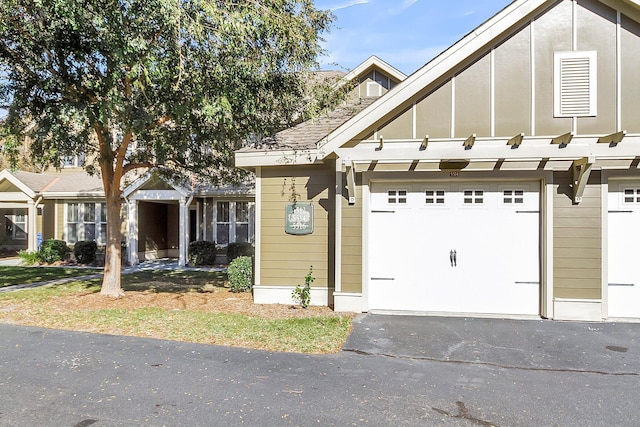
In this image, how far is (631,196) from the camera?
25.0 ft

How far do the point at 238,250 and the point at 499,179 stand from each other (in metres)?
10.6

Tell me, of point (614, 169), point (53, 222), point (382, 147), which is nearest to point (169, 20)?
point (382, 147)

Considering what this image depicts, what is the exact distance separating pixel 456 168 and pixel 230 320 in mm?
5152

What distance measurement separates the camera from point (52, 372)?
5055mm

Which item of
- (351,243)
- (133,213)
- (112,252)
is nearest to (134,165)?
(112,252)

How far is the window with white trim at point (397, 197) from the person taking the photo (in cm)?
829

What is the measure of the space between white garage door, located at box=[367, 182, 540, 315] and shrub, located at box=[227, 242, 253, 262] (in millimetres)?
8599

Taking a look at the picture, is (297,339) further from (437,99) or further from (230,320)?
(437,99)

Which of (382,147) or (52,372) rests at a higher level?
(382,147)

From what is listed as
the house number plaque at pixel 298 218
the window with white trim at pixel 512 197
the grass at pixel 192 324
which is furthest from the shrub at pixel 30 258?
the window with white trim at pixel 512 197

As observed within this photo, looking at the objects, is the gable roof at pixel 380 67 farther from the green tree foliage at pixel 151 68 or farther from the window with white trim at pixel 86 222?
the window with white trim at pixel 86 222

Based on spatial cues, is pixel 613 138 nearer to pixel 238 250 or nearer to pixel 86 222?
pixel 238 250

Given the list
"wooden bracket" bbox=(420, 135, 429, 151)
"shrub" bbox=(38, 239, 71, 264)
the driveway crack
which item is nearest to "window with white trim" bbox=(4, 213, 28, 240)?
"shrub" bbox=(38, 239, 71, 264)

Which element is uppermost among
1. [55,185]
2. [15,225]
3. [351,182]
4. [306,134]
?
[306,134]
